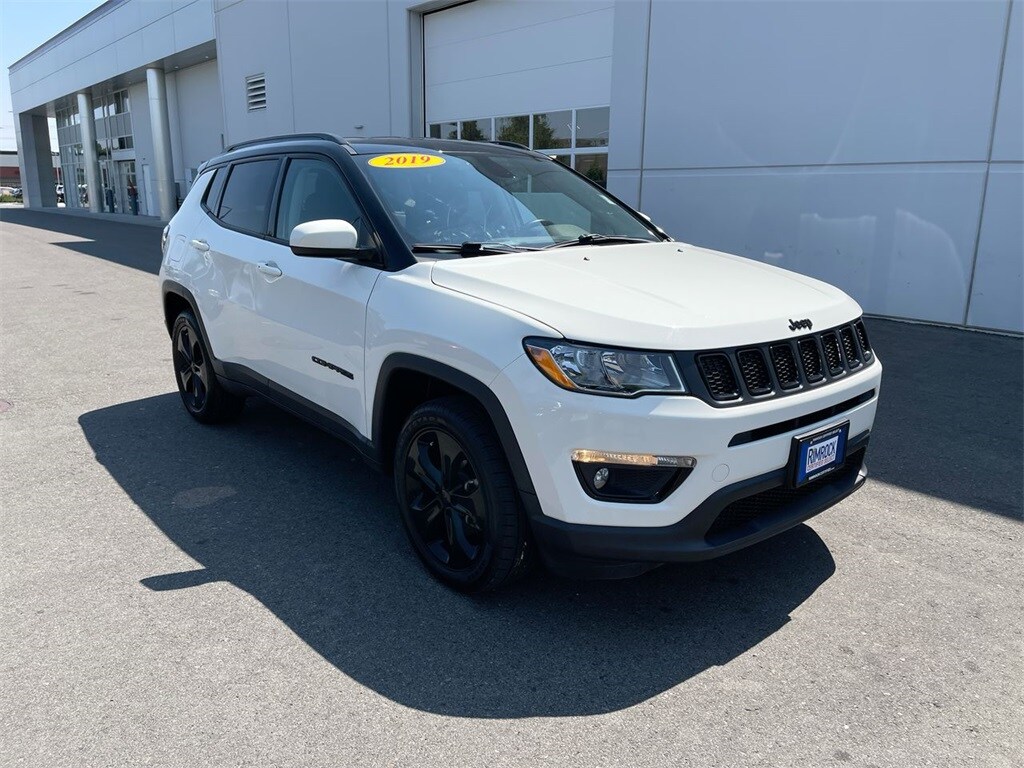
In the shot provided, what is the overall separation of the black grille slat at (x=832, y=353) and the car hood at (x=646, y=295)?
61 millimetres

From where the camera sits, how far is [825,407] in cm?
291

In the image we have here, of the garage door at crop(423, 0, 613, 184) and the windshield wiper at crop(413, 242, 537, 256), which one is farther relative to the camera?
the garage door at crop(423, 0, 613, 184)

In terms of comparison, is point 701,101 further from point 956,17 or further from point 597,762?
point 597,762

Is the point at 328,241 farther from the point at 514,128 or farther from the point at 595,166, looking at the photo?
the point at 514,128

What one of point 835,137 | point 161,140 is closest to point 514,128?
point 835,137

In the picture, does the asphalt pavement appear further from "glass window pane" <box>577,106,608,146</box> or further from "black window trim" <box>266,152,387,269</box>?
"glass window pane" <box>577,106,608,146</box>

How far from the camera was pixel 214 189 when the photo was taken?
5.15 m

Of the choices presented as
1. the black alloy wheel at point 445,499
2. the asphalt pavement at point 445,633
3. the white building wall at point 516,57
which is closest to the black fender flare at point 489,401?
the black alloy wheel at point 445,499

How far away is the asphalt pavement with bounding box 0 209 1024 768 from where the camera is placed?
239cm

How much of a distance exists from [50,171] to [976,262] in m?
55.9

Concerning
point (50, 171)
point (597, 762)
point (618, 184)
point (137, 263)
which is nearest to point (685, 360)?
point (597, 762)

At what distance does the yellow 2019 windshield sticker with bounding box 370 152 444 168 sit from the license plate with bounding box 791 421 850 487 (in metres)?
2.21

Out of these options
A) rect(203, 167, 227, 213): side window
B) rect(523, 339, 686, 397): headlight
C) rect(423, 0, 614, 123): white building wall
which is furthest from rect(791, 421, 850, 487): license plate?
rect(423, 0, 614, 123): white building wall

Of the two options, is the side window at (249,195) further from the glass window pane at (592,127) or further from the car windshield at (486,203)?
the glass window pane at (592,127)
